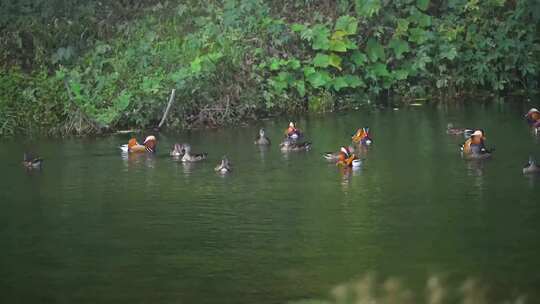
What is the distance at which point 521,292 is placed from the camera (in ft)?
39.3

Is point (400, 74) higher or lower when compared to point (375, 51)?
lower

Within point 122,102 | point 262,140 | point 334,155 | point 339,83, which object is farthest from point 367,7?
point 334,155

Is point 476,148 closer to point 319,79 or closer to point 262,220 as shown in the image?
point 262,220

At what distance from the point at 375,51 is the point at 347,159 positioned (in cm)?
913

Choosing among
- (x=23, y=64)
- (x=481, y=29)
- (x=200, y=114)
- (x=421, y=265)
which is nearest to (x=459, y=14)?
(x=481, y=29)

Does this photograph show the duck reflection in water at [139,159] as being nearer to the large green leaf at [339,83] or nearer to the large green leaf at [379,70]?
the large green leaf at [339,83]

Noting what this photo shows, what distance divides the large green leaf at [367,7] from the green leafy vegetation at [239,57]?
0.09 feet

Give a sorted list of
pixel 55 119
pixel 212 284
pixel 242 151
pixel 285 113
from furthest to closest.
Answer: pixel 285 113, pixel 55 119, pixel 242 151, pixel 212 284

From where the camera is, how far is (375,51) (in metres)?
28.4

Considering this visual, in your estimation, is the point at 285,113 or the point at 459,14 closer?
the point at 285,113

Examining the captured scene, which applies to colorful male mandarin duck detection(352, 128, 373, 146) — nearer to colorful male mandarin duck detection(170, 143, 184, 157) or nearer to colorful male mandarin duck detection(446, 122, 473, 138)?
colorful male mandarin duck detection(446, 122, 473, 138)

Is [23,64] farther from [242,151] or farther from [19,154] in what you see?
[242,151]

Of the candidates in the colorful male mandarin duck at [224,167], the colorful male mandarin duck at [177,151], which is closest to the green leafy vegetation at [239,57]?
the colorful male mandarin duck at [177,151]

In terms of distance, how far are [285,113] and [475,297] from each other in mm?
15348
